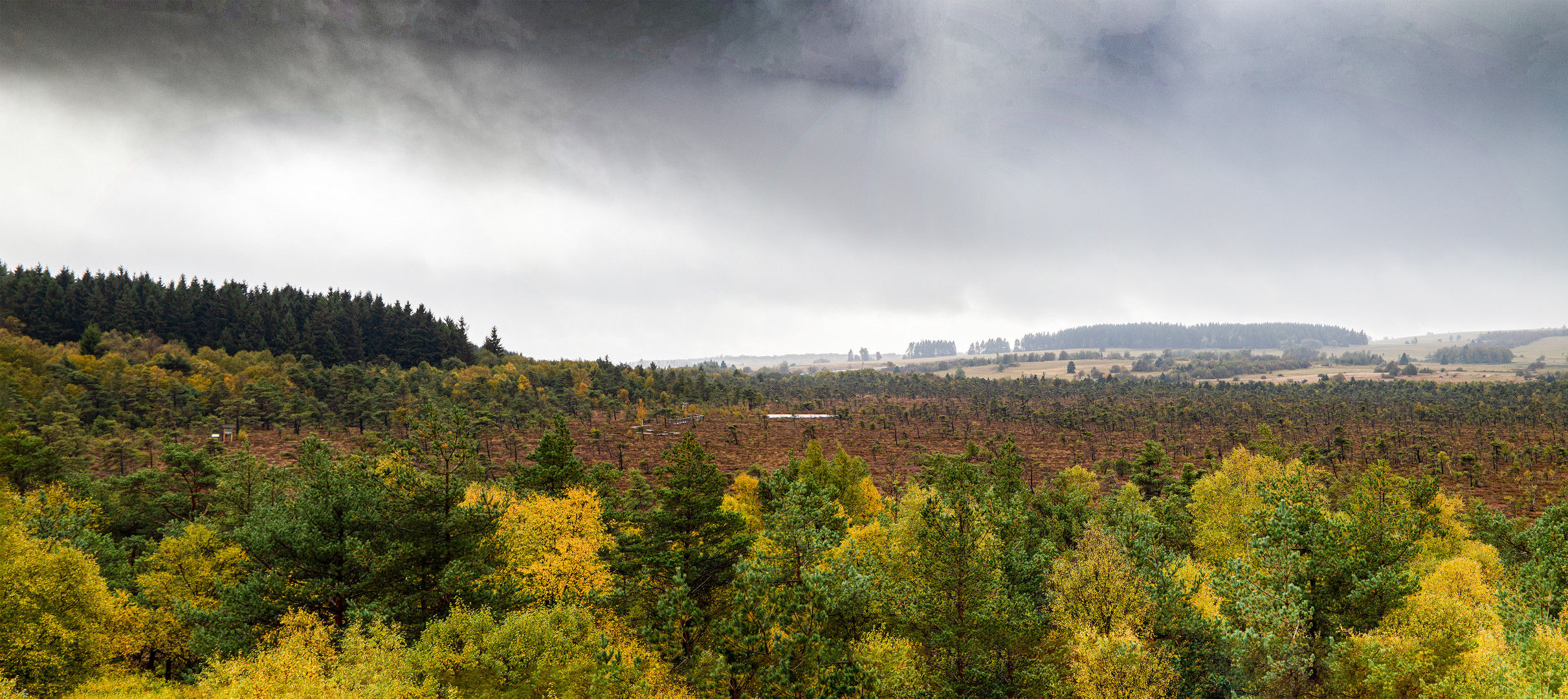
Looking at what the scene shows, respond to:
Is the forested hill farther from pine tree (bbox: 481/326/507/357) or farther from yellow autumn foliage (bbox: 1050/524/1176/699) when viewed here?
yellow autumn foliage (bbox: 1050/524/1176/699)

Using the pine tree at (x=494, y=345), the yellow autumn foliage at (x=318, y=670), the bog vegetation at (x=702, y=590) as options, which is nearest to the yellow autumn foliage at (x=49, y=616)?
the bog vegetation at (x=702, y=590)

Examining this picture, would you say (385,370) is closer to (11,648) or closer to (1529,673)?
(11,648)

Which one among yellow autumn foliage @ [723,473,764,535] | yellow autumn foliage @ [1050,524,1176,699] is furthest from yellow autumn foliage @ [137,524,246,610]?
yellow autumn foliage @ [1050,524,1176,699]

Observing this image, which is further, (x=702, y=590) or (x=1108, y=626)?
(x=702, y=590)

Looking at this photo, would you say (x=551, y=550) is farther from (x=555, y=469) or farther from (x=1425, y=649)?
(x=1425, y=649)

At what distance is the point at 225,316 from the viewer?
5098 inches

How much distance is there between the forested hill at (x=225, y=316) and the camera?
358ft

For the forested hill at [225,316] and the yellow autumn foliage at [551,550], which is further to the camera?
the forested hill at [225,316]

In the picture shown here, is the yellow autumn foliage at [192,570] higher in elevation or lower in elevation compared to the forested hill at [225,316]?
lower

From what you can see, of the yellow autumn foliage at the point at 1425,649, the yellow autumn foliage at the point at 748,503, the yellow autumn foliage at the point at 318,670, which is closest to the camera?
the yellow autumn foliage at the point at 318,670

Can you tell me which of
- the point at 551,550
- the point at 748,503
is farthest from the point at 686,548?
the point at 748,503

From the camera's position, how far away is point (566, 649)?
87.9 feet

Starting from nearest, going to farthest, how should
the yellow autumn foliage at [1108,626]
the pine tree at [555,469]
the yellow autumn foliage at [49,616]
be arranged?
the yellow autumn foliage at [49,616], the yellow autumn foliage at [1108,626], the pine tree at [555,469]

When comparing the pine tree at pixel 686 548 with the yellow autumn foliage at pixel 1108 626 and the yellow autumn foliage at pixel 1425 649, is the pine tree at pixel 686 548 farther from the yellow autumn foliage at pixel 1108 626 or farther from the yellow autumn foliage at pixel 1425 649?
the yellow autumn foliage at pixel 1425 649
